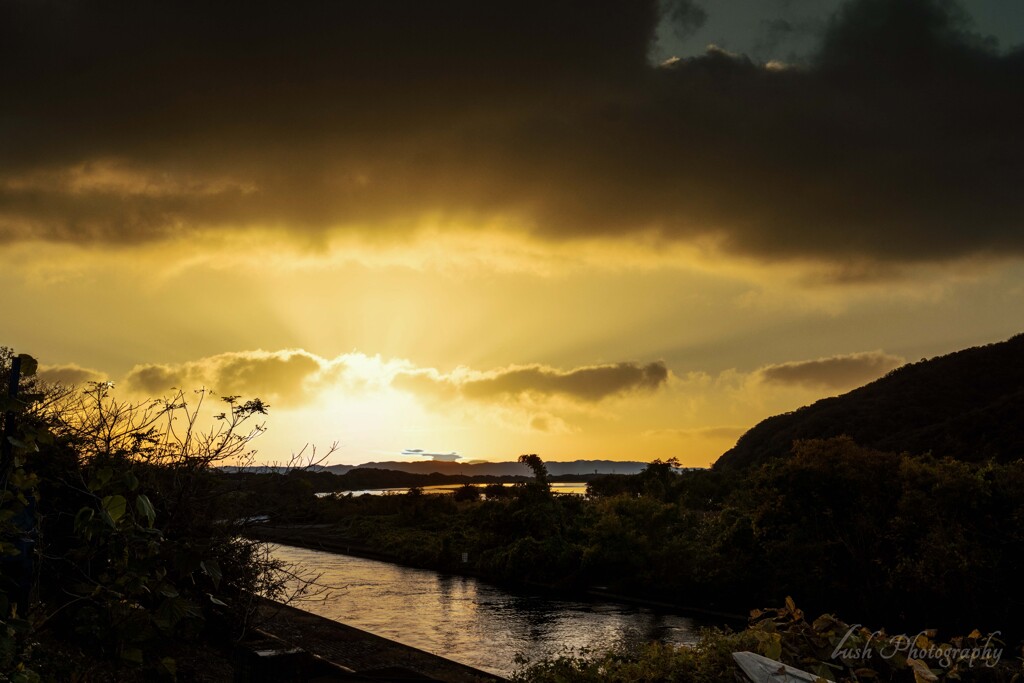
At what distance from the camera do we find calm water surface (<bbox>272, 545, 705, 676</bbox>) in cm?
1906

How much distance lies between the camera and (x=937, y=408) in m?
69.8

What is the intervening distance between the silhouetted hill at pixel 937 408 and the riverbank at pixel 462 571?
2675cm

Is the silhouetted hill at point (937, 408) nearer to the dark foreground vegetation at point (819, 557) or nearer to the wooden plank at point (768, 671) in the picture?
the dark foreground vegetation at point (819, 557)

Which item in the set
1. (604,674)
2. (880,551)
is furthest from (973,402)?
(604,674)

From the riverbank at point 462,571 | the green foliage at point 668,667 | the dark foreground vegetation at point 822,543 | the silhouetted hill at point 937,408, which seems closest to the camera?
the green foliage at point 668,667

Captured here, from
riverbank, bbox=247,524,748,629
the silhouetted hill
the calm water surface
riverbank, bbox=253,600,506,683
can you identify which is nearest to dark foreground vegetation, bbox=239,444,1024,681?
riverbank, bbox=247,524,748,629

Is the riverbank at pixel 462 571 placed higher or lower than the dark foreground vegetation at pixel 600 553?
lower

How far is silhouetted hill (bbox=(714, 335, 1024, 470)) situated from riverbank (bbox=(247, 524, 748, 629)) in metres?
A: 26.8

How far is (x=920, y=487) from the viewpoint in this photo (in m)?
21.0

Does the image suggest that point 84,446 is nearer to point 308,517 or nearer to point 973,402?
point 308,517

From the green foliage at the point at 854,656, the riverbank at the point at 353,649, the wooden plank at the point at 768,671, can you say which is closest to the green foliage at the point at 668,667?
the green foliage at the point at 854,656

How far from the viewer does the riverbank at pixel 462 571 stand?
62.4 feet

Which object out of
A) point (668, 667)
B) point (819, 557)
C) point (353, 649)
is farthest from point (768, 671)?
point (819, 557)

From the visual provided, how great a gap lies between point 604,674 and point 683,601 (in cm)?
Answer: 1847
